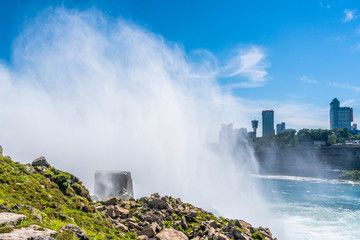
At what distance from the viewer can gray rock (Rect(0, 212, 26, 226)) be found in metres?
4.71

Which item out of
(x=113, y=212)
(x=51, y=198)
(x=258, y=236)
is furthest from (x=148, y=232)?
(x=258, y=236)

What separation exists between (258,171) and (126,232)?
103160 mm

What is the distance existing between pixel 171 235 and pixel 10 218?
545 cm

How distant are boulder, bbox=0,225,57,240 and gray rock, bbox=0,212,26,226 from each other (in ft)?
1.02

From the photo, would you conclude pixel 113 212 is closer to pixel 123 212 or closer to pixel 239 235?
pixel 123 212

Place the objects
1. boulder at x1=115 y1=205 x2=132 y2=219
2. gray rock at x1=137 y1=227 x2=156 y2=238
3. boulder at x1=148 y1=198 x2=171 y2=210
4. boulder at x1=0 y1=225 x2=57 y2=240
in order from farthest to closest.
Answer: boulder at x1=148 y1=198 x2=171 y2=210 < boulder at x1=115 y1=205 x2=132 y2=219 < gray rock at x1=137 y1=227 x2=156 y2=238 < boulder at x1=0 y1=225 x2=57 y2=240

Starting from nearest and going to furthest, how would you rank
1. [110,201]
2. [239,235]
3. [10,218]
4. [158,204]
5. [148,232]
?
[10,218] < [148,232] < [239,235] < [110,201] < [158,204]

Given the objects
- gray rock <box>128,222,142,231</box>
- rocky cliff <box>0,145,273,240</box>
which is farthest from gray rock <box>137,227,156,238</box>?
gray rock <box>128,222,142,231</box>

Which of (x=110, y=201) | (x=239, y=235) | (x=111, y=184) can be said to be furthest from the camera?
(x=111, y=184)

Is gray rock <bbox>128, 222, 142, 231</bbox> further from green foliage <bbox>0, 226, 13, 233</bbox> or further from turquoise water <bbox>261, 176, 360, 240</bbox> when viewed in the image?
turquoise water <bbox>261, 176, 360, 240</bbox>

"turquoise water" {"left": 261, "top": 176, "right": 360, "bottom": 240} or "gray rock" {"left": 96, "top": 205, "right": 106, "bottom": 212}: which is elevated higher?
"gray rock" {"left": 96, "top": 205, "right": 106, "bottom": 212}

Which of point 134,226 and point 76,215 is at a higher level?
point 76,215

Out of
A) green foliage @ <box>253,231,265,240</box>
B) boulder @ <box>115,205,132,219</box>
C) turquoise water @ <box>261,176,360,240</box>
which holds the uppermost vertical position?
boulder @ <box>115,205,132,219</box>

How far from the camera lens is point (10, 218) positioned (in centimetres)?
487
